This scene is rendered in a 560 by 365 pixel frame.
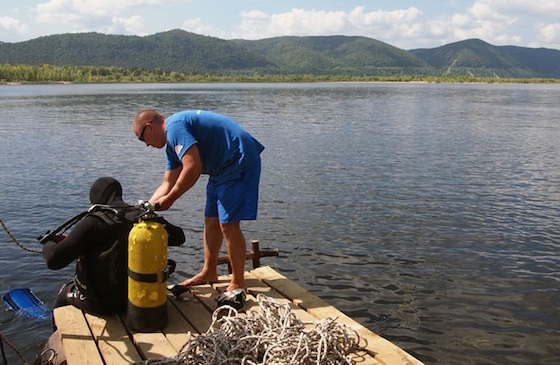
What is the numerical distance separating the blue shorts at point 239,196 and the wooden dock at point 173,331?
943 millimetres

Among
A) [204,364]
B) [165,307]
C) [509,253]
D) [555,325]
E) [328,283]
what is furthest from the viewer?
[509,253]

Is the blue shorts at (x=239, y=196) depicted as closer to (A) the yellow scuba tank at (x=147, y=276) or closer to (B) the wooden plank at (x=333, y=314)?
(A) the yellow scuba tank at (x=147, y=276)

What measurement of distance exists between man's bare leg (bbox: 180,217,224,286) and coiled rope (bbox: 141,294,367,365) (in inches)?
58.0

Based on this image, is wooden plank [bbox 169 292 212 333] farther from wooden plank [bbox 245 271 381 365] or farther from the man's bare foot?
wooden plank [bbox 245 271 381 365]

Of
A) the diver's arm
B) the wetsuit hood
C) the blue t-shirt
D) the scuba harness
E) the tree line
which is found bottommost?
the tree line

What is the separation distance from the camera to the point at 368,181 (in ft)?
55.5

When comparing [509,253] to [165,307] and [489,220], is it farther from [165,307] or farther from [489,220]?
[165,307]

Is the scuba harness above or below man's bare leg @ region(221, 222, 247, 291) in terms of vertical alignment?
above

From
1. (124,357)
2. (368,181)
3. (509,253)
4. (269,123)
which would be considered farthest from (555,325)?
(269,123)

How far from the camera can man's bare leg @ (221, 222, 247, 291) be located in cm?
566

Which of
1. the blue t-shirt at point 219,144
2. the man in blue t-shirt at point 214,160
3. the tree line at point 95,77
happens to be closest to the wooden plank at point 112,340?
the man in blue t-shirt at point 214,160

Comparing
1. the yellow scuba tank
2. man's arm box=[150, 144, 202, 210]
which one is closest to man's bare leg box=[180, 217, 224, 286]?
man's arm box=[150, 144, 202, 210]

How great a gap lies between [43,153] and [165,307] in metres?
19.7

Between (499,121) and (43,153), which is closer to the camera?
(43,153)
